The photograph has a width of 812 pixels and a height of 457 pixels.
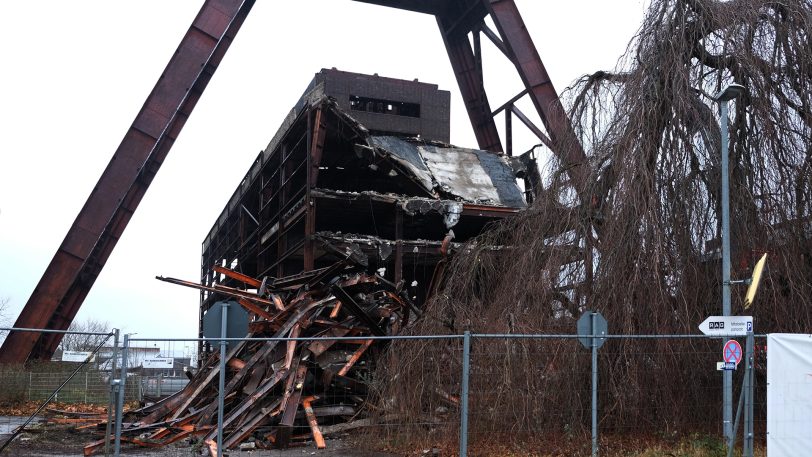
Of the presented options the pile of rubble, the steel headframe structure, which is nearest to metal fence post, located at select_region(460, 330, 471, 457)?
the pile of rubble

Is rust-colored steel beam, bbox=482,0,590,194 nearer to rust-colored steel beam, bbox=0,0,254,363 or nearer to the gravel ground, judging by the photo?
rust-colored steel beam, bbox=0,0,254,363

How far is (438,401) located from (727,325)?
4.60 meters

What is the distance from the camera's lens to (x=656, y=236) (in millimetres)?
11820

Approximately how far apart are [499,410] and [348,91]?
95.2 ft

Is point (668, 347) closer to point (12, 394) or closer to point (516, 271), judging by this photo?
point (516, 271)

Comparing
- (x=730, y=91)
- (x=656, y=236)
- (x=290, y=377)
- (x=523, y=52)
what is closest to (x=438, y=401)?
(x=290, y=377)

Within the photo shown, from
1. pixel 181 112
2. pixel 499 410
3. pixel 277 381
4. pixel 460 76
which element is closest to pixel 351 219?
pixel 181 112

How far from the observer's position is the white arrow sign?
10.1 m

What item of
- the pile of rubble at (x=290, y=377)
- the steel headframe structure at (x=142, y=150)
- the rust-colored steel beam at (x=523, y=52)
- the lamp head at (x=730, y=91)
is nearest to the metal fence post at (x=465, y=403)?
the pile of rubble at (x=290, y=377)

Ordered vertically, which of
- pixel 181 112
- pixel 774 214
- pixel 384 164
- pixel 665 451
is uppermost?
pixel 181 112

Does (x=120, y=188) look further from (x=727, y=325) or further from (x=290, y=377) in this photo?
(x=727, y=325)

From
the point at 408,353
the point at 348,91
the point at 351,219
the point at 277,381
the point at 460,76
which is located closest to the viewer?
the point at 408,353

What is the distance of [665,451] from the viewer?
420 inches

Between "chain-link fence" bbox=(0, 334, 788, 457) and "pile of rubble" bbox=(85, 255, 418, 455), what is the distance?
0.04 metres
